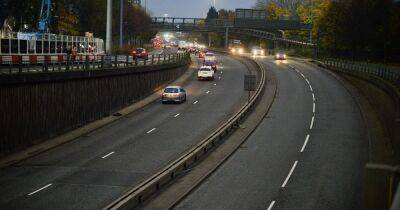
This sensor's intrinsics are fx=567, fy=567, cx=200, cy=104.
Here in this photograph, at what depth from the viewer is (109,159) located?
2866 centimetres

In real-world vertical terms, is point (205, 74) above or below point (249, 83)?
below

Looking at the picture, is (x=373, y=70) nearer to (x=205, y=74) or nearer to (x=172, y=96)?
(x=205, y=74)

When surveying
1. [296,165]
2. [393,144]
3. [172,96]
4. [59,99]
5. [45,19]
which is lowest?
[296,165]

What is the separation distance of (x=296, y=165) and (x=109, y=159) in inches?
367

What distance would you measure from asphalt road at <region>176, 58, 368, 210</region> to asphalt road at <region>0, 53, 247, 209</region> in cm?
353

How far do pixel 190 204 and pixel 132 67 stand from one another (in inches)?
1186

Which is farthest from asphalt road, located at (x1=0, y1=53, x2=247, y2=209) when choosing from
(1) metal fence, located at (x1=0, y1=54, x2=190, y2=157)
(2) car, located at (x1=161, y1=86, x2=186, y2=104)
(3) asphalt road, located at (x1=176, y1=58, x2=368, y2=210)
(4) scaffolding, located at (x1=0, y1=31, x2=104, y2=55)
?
(4) scaffolding, located at (x1=0, y1=31, x2=104, y2=55)

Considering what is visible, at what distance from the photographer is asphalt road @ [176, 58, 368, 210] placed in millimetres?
20609

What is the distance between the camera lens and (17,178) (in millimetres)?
24875

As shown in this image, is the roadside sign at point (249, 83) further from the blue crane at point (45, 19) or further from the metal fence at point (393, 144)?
the blue crane at point (45, 19)

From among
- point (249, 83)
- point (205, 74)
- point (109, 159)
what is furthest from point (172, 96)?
point (109, 159)

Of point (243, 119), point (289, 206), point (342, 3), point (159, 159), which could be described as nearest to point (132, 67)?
point (243, 119)

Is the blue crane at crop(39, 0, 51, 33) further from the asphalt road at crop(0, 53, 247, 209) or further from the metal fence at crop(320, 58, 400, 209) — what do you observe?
the metal fence at crop(320, 58, 400, 209)

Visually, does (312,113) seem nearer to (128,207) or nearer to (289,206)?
(289,206)
